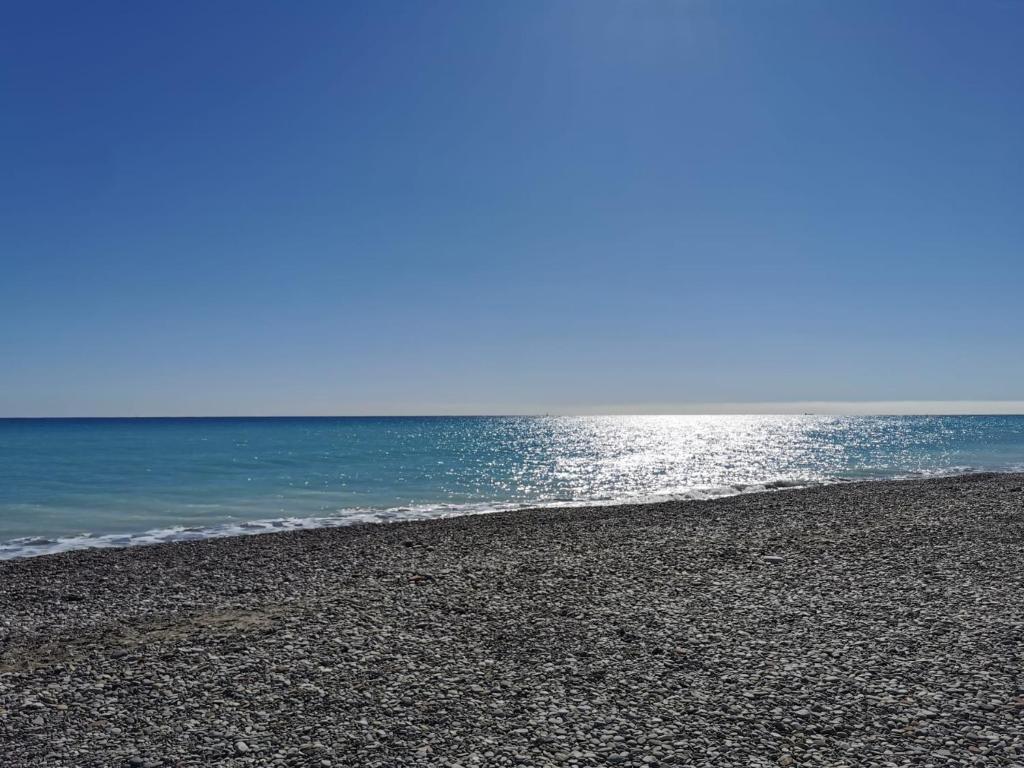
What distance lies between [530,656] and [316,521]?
17183 mm

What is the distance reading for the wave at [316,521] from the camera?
20.3 m

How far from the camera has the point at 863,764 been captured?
614 cm

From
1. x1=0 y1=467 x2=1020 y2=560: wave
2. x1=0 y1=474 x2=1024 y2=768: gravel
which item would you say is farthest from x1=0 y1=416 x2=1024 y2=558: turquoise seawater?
x1=0 y1=474 x2=1024 y2=768: gravel

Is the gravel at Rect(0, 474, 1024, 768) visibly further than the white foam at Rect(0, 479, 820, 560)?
No

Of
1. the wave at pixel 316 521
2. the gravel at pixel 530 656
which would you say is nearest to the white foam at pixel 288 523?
the wave at pixel 316 521

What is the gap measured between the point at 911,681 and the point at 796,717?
1.78m

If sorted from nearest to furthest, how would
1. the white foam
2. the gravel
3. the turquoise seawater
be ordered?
the gravel
the white foam
the turquoise seawater

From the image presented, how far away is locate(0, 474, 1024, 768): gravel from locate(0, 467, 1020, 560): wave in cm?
358

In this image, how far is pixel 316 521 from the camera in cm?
2447

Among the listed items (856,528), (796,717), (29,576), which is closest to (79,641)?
A: (29,576)

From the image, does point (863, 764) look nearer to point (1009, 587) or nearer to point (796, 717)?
point (796, 717)

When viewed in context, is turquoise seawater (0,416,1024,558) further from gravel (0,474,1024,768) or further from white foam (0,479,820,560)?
gravel (0,474,1024,768)

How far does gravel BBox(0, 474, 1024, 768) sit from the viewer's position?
664cm

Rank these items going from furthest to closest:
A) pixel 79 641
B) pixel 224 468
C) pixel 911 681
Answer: pixel 224 468, pixel 79 641, pixel 911 681
